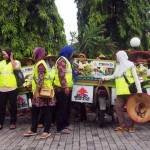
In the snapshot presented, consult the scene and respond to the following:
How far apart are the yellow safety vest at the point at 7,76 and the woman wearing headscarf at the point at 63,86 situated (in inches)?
53.0

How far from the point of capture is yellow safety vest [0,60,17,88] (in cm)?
1250

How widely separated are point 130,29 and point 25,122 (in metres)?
7.48

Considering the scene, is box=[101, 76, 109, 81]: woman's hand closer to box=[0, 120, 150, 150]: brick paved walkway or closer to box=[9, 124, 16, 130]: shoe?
box=[0, 120, 150, 150]: brick paved walkway

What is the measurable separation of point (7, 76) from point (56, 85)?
1471 mm

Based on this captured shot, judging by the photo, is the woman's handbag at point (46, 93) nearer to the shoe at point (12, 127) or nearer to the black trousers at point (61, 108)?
the black trousers at point (61, 108)

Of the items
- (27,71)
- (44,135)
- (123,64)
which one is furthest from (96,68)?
(44,135)

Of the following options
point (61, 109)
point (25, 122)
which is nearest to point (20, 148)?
point (61, 109)

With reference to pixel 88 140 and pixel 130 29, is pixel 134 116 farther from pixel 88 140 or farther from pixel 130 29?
pixel 130 29

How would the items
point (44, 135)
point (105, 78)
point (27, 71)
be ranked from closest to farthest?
point (44, 135), point (105, 78), point (27, 71)

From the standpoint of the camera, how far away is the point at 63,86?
1139 centimetres

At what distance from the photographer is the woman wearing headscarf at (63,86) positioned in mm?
11438

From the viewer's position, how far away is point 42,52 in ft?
36.7

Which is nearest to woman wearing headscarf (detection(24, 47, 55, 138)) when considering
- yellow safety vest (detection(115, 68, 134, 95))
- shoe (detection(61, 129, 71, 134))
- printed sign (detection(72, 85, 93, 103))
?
shoe (detection(61, 129, 71, 134))

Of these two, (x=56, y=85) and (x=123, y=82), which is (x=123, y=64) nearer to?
(x=123, y=82)
